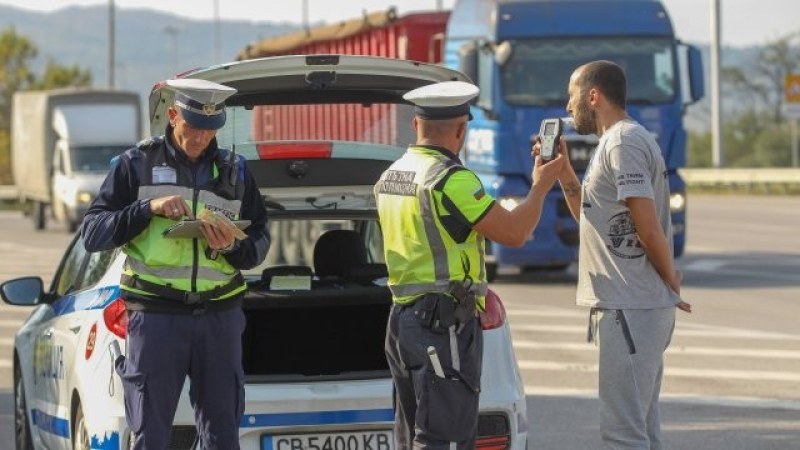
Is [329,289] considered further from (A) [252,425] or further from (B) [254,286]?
(A) [252,425]

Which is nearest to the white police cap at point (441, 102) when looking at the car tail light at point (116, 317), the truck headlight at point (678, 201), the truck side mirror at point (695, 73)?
the car tail light at point (116, 317)

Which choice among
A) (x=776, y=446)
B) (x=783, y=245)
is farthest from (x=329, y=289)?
(x=783, y=245)

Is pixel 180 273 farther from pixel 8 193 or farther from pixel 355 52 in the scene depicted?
pixel 8 193

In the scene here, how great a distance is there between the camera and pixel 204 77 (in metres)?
7.34

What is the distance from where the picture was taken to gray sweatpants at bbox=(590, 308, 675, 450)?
6.88 m

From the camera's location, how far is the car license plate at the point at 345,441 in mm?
6875

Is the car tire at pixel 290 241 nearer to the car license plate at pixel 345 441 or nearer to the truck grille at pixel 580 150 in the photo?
the truck grille at pixel 580 150

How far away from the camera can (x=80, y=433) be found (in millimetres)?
7176

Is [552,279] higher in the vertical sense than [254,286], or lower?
lower

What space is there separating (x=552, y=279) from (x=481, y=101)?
113 inches

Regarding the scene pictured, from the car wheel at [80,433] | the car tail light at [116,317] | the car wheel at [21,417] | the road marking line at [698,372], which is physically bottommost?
the road marking line at [698,372]

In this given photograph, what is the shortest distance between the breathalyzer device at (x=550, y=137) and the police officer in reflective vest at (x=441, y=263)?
10 centimetres

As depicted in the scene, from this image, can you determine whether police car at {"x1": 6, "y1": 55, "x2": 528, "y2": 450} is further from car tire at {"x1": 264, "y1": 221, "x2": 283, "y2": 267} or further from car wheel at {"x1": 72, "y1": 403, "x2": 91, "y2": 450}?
car tire at {"x1": 264, "y1": 221, "x2": 283, "y2": 267}

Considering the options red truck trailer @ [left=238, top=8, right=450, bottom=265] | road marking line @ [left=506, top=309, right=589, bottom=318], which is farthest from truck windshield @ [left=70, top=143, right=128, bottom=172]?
road marking line @ [left=506, top=309, right=589, bottom=318]
